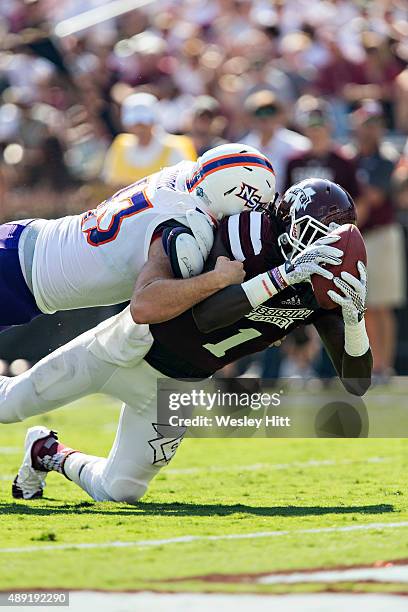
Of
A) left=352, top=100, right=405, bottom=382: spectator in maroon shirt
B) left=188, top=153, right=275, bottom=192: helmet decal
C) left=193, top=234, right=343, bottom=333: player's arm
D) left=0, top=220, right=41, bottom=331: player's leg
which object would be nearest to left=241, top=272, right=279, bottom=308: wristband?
left=193, top=234, right=343, bottom=333: player's arm

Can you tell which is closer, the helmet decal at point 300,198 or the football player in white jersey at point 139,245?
the football player in white jersey at point 139,245

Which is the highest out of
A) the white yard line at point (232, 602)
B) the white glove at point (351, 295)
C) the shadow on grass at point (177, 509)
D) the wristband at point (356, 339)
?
the white yard line at point (232, 602)

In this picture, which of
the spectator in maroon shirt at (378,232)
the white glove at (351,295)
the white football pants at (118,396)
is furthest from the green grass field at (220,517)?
the spectator in maroon shirt at (378,232)

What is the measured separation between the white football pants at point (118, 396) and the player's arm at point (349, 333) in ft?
2.57

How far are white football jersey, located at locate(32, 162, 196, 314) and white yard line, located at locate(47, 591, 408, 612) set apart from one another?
7.04 ft

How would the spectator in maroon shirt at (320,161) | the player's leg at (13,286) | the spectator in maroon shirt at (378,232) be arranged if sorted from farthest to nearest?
the spectator in maroon shirt at (378,232) → the spectator in maroon shirt at (320,161) → the player's leg at (13,286)

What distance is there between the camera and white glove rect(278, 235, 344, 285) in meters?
4.94

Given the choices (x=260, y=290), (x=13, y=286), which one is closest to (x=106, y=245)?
(x=13, y=286)

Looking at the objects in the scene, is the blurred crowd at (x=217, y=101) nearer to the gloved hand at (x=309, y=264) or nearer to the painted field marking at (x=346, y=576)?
the gloved hand at (x=309, y=264)

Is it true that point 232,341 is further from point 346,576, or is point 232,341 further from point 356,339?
point 346,576

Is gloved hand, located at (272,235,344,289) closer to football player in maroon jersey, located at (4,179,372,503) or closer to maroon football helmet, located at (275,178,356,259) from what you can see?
football player in maroon jersey, located at (4,179,372,503)

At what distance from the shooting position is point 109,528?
4.75 m

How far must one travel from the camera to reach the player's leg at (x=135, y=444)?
5508 mm

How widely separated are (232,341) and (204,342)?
127 millimetres
